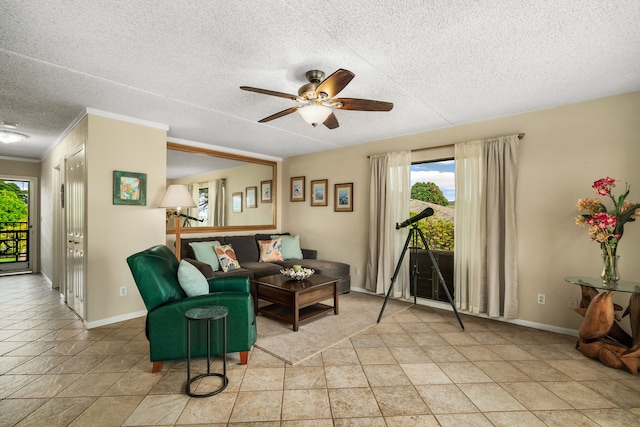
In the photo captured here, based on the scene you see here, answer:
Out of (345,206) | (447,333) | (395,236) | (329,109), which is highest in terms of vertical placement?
(329,109)

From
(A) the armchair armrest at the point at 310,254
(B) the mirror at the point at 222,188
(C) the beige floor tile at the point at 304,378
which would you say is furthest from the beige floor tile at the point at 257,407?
(A) the armchair armrest at the point at 310,254

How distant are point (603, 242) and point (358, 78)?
2677 millimetres

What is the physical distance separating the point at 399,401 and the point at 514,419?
2.26ft

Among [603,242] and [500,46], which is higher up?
[500,46]

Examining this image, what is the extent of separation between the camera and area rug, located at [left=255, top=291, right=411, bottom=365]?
2811 mm

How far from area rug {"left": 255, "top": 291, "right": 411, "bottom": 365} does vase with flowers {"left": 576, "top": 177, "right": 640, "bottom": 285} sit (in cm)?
220

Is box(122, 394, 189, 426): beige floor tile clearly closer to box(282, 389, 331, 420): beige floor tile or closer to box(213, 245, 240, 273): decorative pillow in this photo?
box(282, 389, 331, 420): beige floor tile

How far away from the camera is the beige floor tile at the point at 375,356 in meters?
2.60

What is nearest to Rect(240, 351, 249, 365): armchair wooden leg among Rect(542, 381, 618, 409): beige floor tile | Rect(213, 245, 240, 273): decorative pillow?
Rect(213, 245, 240, 273): decorative pillow

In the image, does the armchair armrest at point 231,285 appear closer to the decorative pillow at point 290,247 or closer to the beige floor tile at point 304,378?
the beige floor tile at point 304,378

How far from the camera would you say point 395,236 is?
4520mm

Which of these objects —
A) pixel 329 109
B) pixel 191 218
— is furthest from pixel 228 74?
pixel 191 218

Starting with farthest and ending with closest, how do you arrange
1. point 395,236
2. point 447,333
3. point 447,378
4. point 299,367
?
point 395,236
point 447,333
point 299,367
point 447,378

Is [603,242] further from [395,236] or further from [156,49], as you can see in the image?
[156,49]
